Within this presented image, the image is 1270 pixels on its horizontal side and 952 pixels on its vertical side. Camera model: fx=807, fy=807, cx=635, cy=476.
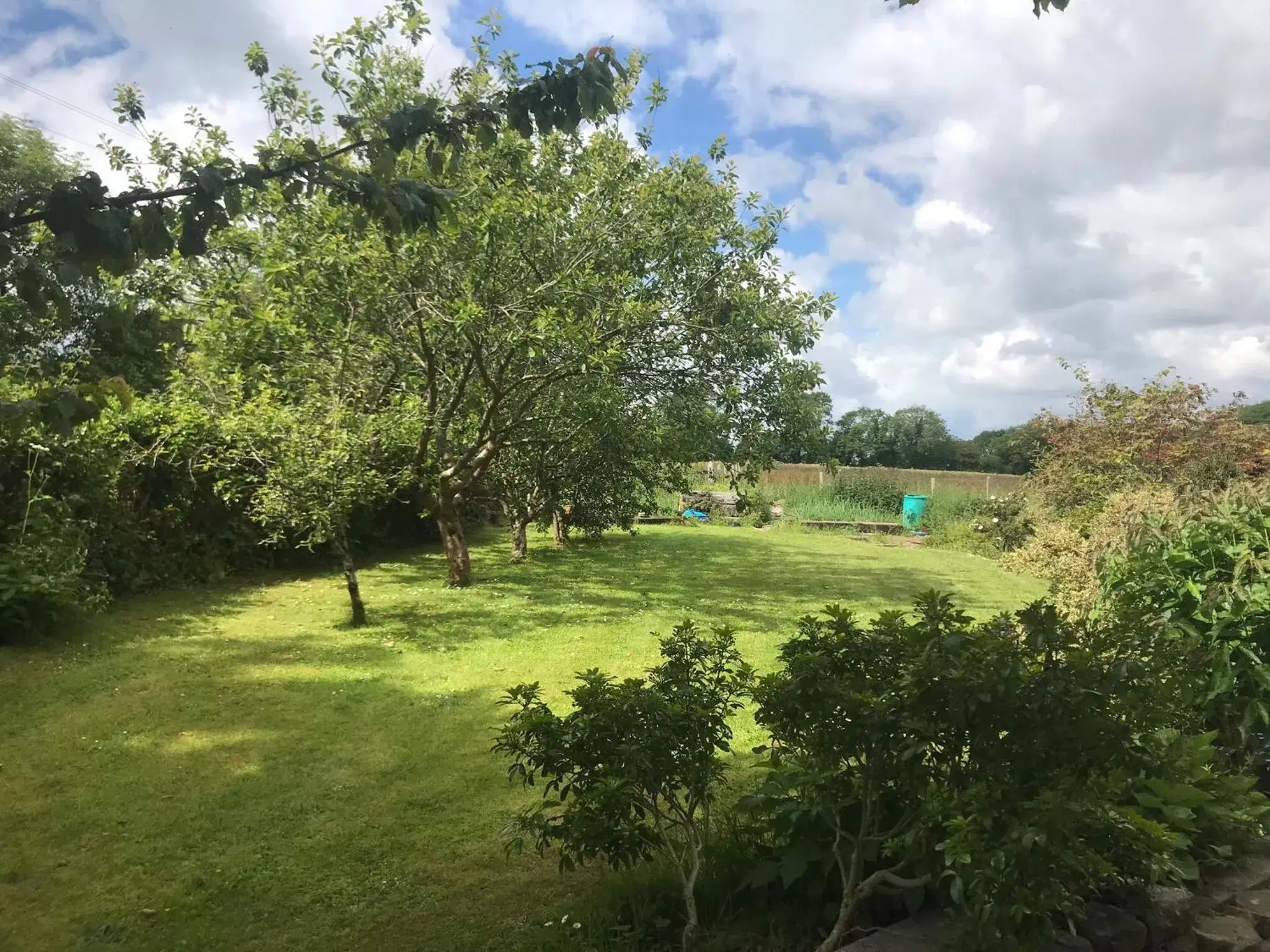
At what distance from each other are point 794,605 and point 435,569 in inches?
183

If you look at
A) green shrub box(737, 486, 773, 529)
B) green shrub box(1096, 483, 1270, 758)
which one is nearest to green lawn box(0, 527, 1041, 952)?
green shrub box(1096, 483, 1270, 758)

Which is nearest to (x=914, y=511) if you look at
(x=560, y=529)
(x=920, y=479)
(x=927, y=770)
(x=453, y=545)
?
(x=920, y=479)

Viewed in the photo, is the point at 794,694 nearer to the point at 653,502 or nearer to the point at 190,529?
the point at 190,529

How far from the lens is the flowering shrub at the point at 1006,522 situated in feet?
42.1

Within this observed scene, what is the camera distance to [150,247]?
209 centimetres

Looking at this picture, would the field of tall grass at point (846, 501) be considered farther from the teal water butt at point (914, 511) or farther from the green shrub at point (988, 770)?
the green shrub at point (988, 770)

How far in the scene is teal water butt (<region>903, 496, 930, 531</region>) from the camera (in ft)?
59.0

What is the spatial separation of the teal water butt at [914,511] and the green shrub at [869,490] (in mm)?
1634

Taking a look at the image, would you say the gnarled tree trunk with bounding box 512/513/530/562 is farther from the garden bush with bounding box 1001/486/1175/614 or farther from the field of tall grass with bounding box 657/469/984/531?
the field of tall grass with bounding box 657/469/984/531

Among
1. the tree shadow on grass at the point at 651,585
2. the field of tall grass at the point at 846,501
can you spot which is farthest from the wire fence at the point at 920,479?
the tree shadow on grass at the point at 651,585

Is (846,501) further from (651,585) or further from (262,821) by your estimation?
(262,821)

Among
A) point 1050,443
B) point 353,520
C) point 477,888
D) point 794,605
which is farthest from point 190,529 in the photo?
point 1050,443

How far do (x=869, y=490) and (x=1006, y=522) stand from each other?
7.16 metres

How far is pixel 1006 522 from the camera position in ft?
44.3
